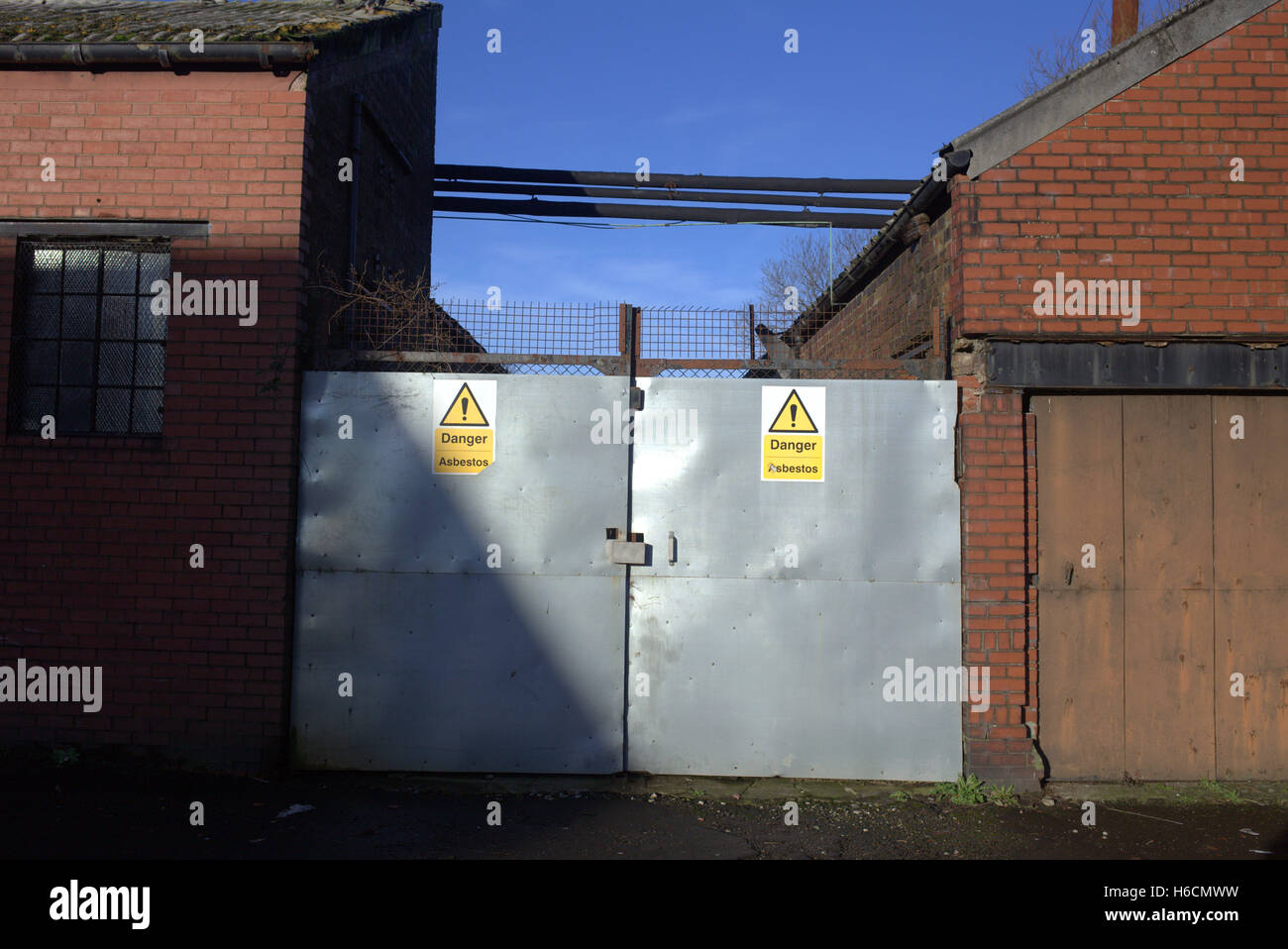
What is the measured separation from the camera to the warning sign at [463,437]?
5715mm

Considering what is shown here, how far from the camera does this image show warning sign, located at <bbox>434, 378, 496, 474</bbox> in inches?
225

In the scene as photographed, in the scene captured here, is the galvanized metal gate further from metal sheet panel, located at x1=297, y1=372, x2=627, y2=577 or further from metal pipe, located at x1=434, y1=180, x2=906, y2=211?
metal pipe, located at x1=434, y1=180, x2=906, y2=211

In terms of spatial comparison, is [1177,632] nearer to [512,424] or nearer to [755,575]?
[755,575]

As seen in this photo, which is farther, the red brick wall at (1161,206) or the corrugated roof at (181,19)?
the corrugated roof at (181,19)

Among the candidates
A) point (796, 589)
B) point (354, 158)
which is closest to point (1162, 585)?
point (796, 589)

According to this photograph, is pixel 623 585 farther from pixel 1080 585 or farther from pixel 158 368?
pixel 158 368

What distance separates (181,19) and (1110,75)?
713cm

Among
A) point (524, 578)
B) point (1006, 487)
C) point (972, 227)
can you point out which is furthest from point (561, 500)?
point (972, 227)

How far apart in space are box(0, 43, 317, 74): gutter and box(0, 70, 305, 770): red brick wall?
9 cm

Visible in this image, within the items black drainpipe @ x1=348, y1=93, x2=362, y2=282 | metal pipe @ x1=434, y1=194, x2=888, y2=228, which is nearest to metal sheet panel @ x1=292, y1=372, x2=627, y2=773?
black drainpipe @ x1=348, y1=93, x2=362, y2=282

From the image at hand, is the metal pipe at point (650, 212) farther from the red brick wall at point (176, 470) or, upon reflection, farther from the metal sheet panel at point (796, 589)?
the metal sheet panel at point (796, 589)

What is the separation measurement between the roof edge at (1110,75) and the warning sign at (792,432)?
6.44 feet

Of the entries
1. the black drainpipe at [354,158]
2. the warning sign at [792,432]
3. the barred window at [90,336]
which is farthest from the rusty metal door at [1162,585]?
the barred window at [90,336]
